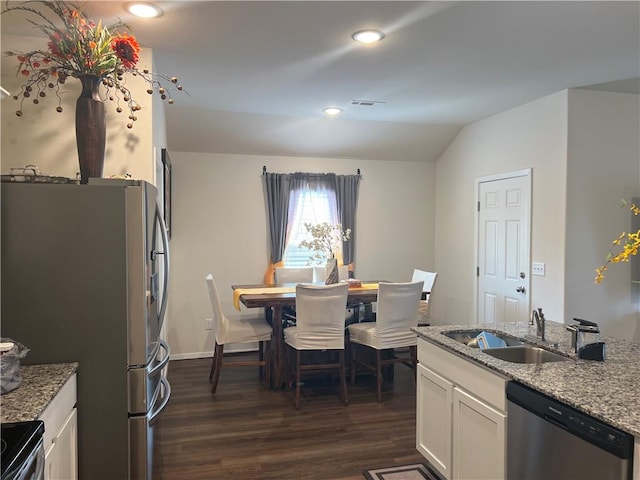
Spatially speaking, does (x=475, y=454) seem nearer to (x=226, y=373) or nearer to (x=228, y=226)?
(x=226, y=373)

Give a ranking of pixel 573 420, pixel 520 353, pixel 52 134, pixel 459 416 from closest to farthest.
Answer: pixel 573 420
pixel 459 416
pixel 520 353
pixel 52 134

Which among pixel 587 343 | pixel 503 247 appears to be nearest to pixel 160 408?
pixel 587 343

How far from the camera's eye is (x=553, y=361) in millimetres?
2223

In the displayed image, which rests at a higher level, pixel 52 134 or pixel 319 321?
pixel 52 134

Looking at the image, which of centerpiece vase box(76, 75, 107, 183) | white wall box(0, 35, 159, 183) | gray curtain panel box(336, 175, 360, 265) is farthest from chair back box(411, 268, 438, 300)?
centerpiece vase box(76, 75, 107, 183)

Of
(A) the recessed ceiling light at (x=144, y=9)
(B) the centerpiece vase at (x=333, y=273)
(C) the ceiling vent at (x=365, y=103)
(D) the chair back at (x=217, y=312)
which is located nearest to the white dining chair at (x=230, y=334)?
(D) the chair back at (x=217, y=312)

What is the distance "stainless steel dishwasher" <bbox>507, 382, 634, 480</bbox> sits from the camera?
146 centimetres

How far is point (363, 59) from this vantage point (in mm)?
3123

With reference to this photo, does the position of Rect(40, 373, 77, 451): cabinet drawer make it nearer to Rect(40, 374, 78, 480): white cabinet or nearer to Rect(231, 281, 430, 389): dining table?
Rect(40, 374, 78, 480): white cabinet

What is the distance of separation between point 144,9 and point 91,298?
4.99 feet

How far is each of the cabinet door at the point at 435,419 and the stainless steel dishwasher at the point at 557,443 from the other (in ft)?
1.57

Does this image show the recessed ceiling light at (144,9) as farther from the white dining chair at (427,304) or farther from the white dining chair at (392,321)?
the white dining chair at (427,304)

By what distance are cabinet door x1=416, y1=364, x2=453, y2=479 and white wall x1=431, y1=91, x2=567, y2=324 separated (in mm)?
1938

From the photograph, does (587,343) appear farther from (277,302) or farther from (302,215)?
(302,215)
